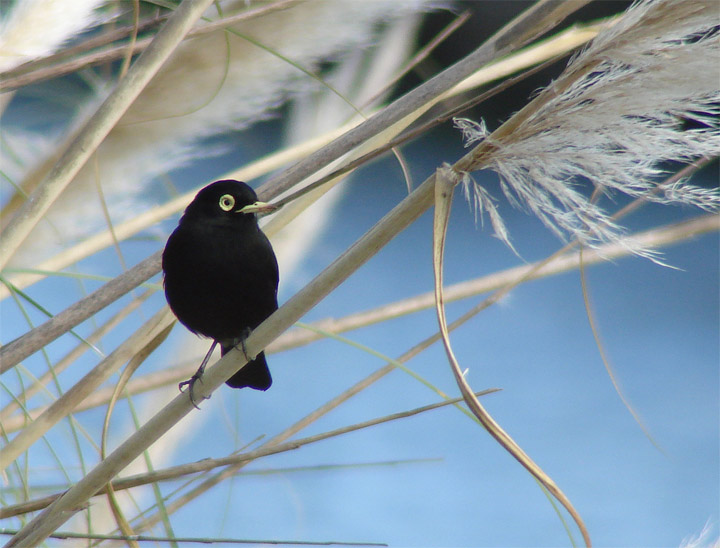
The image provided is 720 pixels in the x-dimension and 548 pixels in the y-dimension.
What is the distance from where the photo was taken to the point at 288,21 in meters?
0.71

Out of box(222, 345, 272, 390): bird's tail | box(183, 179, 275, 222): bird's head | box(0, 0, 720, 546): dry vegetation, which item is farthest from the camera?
box(222, 345, 272, 390): bird's tail

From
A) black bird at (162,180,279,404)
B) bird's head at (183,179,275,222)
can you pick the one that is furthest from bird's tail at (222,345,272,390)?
bird's head at (183,179,275,222)

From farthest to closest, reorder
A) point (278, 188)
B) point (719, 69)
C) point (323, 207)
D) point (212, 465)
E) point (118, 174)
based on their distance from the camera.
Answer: point (323, 207) → point (118, 174) → point (278, 188) → point (212, 465) → point (719, 69)

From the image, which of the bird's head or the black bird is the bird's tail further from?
the bird's head

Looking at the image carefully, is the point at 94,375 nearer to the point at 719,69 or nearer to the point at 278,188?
the point at 278,188

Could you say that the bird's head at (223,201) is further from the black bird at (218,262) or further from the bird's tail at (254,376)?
the bird's tail at (254,376)

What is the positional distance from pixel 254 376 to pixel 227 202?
239 mm

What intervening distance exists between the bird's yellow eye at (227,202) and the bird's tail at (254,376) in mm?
207

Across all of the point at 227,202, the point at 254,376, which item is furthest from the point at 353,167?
the point at 254,376

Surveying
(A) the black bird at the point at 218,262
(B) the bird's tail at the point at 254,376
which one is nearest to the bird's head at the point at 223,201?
(A) the black bird at the point at 218,262

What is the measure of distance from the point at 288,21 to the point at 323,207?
0.34 m

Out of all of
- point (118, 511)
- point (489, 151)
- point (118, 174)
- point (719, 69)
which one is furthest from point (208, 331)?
point (719, 69)

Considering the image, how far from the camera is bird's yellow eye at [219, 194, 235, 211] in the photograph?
771mm

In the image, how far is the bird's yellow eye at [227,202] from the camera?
0.77 metres
